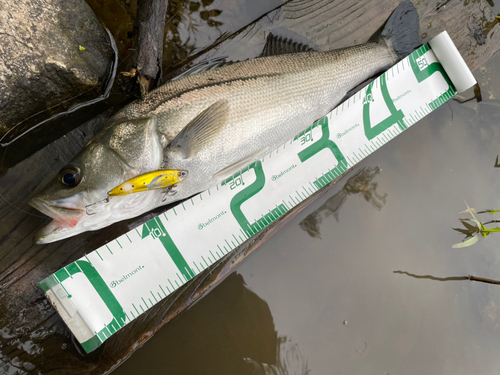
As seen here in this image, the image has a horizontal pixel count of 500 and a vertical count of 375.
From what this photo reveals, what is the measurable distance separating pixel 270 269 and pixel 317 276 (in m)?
0.31

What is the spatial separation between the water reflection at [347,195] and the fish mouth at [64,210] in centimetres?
127

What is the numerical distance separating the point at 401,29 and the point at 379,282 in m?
1.65

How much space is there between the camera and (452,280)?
6.62 feet

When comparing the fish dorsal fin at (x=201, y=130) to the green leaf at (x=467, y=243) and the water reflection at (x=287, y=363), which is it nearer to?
the water reflection at (x=287, y=363)

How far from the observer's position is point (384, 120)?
1.88m

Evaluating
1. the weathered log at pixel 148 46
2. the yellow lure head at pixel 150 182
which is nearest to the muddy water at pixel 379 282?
the yellow lure head at pixel 150 182

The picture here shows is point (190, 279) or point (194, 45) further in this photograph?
point (194, 45)

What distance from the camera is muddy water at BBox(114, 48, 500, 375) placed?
1.78 metres

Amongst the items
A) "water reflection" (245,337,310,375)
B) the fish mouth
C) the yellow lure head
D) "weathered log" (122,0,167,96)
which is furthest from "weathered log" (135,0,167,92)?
"water reflection" (245,337,310,375)

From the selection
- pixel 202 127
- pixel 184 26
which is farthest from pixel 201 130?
pixel 184 26

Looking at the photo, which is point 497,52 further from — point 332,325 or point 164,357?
point 164,357

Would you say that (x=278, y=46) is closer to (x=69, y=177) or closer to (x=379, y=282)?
(x=69, y=177)

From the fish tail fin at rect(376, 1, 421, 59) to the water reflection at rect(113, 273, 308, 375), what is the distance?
70.2 inches

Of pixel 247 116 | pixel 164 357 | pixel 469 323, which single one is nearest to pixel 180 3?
pixel 247 116
